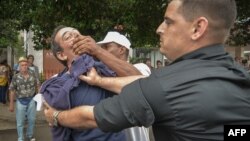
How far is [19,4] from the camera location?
1059 centimetres

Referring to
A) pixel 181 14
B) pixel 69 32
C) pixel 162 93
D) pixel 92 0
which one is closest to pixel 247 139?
pixel 162 93

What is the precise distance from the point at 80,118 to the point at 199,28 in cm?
61

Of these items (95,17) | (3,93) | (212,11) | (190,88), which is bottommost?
(190,88)

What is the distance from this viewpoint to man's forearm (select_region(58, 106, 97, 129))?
6.00ft

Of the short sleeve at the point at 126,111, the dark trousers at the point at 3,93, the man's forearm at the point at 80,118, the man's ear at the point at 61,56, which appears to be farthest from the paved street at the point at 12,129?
the short sleeve at the point at 126,111

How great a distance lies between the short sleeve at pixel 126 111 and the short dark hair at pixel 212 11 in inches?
12.7

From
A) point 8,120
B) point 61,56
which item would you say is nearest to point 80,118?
point 61,56

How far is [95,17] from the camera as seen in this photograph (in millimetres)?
11078

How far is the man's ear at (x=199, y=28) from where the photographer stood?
168 centimetres

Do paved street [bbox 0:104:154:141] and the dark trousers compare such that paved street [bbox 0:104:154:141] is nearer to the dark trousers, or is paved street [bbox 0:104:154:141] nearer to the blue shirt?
the dark trousers

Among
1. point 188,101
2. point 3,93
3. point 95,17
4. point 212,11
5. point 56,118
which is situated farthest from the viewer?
point 3,93

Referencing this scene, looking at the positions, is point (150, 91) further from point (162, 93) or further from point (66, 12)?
point (66, 12)

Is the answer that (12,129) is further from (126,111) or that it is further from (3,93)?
(126,111)

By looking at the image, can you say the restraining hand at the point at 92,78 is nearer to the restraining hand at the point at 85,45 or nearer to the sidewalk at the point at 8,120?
the restraining hand at the point at 85,45
